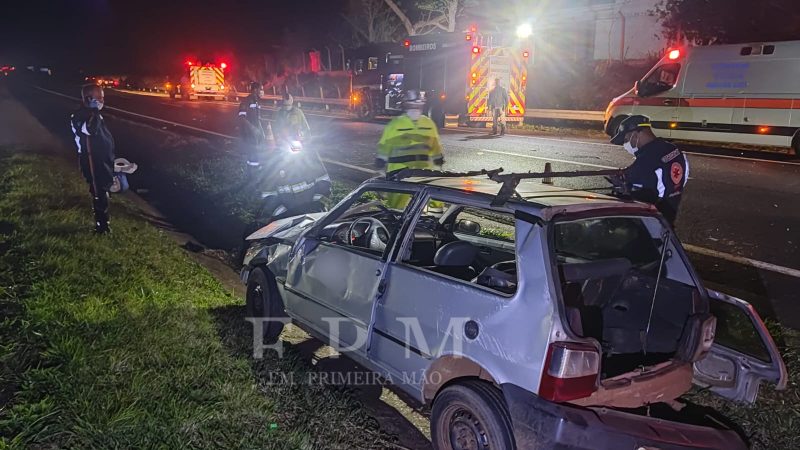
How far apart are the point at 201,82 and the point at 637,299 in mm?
37345

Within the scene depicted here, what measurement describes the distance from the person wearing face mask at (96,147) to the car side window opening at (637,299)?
5.10 metres

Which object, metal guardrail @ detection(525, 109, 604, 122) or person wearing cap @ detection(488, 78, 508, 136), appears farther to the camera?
metal guardrail @ detection(525, 109, 604, 122)

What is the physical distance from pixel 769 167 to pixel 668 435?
10860 millimetres

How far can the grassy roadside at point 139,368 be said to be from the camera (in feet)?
9.85

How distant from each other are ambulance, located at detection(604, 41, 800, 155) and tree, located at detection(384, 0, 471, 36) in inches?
775

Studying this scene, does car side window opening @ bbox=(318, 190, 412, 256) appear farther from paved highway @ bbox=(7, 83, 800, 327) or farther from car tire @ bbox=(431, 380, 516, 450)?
paved highway @ bbox=(7, 83, 800, 327)

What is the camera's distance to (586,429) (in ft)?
7.85

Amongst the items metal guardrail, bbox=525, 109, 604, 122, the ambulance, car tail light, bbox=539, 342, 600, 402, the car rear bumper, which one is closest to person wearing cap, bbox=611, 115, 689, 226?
the car rear bumper

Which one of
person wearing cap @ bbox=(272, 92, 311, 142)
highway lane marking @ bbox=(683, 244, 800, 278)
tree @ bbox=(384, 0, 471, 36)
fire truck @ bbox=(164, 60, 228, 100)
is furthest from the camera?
fire truck @ bbox=(164, 60, 228, 100)

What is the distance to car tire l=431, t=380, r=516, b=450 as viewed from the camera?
100 inches

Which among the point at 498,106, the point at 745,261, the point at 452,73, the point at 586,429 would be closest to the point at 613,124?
the point at 498,106

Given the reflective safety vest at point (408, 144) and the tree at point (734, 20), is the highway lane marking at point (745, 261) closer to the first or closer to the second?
the reflective safety vest at point (408, 144)

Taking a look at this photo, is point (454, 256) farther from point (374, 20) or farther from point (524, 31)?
point (374, 20)

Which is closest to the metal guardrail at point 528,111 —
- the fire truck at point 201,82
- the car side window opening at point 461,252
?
the fire truck at point 201,82
